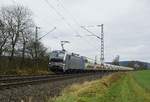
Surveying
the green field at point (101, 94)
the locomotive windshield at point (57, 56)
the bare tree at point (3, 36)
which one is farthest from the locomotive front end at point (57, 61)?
the green field at point (101, 94)

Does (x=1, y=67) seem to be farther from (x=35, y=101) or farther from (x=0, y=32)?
(x=35, y=101)

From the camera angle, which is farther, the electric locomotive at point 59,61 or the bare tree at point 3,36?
the bare tree at point 3,36

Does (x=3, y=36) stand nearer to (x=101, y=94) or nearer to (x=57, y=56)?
(x=57, y=56)

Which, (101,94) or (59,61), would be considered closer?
(101,94)

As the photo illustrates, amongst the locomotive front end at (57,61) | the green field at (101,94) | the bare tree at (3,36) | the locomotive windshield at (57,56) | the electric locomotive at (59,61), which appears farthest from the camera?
the bare tree at (3,36)

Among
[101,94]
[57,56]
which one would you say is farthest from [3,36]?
[101,94]

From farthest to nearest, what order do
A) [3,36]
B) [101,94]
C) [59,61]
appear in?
[3,36], [59,61], [101,94]

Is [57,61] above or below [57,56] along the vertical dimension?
below

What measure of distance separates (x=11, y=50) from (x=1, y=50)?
5051mm

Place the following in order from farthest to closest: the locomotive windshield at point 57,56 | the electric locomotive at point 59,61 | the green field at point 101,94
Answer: the locomotive windshield at point 57,56
the electric locomotive at point 59,61
the green field at point 101,94

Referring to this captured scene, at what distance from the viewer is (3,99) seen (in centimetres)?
1609

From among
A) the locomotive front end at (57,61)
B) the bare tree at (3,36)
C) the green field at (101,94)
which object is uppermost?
the bare tree at (3,36)

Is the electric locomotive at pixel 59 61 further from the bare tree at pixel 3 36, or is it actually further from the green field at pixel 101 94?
the green field at pixel 101 94

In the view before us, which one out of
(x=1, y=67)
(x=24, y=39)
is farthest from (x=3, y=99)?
(x=24, y=39)
